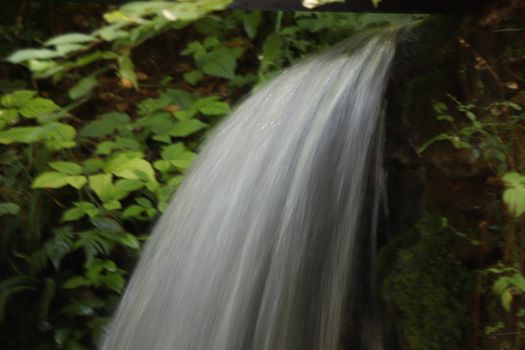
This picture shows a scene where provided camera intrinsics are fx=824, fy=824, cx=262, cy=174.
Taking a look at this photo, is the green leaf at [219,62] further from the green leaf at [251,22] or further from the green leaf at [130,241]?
the green leaf at [130,241]

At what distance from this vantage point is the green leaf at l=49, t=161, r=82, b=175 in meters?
2.94

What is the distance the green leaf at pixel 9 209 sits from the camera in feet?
9.82

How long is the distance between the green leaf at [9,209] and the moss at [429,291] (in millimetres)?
1551

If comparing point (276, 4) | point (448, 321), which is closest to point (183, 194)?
point (276, 4)

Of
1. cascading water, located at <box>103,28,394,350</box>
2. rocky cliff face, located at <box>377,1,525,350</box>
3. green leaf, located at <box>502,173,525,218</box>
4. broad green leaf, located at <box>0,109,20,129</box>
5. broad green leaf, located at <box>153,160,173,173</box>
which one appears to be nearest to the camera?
green leaf, located at <box>502,173,525,218</box>

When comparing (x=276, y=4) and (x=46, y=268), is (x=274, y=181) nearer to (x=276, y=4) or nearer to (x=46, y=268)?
(x=276, y=4)

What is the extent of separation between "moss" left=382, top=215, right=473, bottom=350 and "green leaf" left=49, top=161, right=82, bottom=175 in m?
1.37

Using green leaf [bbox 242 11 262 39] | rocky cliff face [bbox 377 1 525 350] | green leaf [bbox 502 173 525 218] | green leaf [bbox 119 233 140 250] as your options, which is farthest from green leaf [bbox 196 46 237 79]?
green leaf [bbox 502 173 525 218]

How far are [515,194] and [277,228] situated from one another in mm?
710

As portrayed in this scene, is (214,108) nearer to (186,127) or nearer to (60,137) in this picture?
(186,127)

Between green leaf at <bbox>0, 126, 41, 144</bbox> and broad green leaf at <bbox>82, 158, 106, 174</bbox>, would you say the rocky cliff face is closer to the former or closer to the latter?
broad green leaf at <bbox>82, 158, 106, 174</bbox>

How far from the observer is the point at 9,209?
9.83 feet

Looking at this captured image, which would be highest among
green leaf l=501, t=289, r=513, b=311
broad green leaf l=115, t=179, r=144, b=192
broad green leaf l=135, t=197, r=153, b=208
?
broad green leaf l=115, t=179, r=144, b=192

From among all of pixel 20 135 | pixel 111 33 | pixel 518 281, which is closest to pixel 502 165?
pixel 518 281
